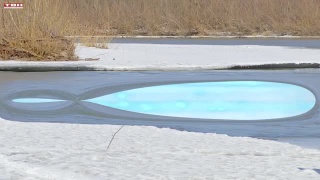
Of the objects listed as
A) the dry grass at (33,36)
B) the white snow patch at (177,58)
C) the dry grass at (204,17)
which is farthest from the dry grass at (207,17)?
the dry grass at (33,36)

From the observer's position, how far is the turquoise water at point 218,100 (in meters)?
10.6

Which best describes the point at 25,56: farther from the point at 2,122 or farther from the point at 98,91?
the point at 2,122

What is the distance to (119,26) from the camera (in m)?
46.0

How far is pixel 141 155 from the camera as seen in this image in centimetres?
Result: 716

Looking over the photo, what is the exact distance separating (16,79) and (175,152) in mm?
8442

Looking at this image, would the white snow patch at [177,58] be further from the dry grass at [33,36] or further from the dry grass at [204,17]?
the dry grass at [204,17]

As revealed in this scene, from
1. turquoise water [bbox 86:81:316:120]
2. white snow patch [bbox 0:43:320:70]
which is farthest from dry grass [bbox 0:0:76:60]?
turquoise water [bbox 86:81:316:120]

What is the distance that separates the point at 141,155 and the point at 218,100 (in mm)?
4725

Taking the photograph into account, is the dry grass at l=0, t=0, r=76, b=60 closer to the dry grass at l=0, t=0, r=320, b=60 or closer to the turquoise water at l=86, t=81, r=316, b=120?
the turquoise water at l=86, t=81, r=316, b=120

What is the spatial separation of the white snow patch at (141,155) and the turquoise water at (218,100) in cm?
196

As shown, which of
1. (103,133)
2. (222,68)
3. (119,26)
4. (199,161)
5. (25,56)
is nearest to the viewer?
(199,161)

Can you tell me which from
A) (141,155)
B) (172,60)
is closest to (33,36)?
(172,60)

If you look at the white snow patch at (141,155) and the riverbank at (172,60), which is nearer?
the white snow patch at (141,155)

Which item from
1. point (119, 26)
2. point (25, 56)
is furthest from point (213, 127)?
point (119, 26)
